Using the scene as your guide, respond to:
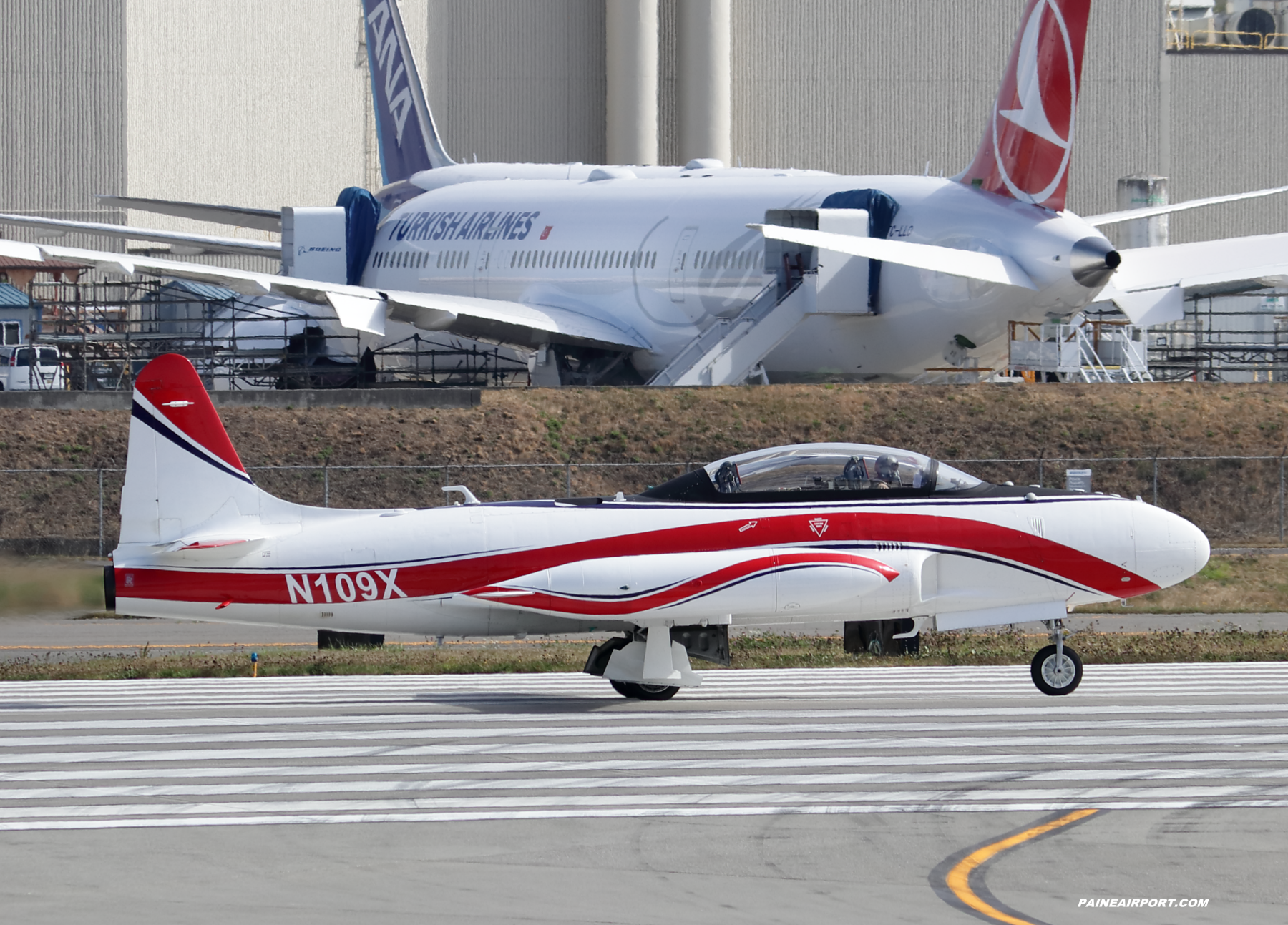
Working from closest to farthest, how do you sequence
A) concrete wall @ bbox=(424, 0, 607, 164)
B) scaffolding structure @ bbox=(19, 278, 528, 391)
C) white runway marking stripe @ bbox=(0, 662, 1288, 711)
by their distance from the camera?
white runway marking stripe @ bbox=(0, 662, 1288, 711), scaffolding structure @ bbox=(19, 278, 528, 391), concrete wall @ bbox=(424, 0, 607, 164)

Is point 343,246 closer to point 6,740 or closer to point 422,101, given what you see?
point 422,101

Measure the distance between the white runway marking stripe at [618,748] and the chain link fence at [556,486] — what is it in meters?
15.2

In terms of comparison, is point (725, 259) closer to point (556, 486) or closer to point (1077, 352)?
point (556, 486)

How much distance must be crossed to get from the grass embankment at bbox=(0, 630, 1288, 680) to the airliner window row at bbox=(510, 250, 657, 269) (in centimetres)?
1750

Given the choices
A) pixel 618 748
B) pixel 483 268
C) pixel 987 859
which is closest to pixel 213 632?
pixel 618 748

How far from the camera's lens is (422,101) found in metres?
54.9

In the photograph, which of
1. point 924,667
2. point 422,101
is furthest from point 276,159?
point 924,667

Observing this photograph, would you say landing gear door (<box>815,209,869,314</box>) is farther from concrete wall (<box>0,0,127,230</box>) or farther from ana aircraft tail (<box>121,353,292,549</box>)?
concrete wall (<box>0,0,127,230</box>)

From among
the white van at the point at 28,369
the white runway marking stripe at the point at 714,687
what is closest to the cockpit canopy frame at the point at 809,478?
the white runway marking stripe at the point at 714,687

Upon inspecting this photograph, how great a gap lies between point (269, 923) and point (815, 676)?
35.5 feet

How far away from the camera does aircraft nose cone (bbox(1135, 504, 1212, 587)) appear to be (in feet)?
53.2

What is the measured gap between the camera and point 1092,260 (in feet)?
109

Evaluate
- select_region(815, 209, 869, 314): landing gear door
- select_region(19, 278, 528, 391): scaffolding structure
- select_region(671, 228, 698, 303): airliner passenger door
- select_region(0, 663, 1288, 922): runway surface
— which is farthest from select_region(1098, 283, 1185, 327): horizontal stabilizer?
select_region(0, 663, 1288, 922): runway surface

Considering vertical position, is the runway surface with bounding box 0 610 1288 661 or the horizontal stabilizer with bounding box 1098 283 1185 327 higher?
the horizontal stabilizer with bounding box 1098 283 1185 327
